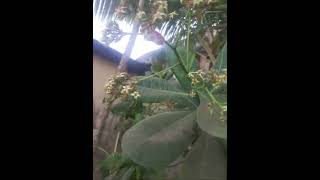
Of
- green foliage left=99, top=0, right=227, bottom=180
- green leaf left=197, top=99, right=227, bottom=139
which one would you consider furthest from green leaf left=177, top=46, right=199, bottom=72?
green leaf left=197, top=99, right=227, bottom=139

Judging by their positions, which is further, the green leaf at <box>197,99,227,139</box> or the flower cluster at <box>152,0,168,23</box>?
the flower cluster at <box>152,0,168,23</box>

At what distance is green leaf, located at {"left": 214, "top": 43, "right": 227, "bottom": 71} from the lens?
899 millimetres

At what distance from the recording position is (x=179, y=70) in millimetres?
947

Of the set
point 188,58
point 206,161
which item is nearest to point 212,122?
point 206,161

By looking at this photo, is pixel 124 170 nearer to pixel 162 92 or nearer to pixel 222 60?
pixel 162 92

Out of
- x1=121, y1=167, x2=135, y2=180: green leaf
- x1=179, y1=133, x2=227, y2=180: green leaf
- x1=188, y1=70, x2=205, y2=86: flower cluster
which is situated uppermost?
x1=188, y1=70, x2=205, y2=86: flower cluster

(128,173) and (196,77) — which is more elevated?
(196,77)

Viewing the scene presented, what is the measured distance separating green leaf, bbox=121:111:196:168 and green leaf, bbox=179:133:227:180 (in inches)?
1.0

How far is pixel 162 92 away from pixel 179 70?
0.07 m

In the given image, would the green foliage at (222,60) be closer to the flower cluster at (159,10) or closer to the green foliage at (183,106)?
the green foliage at (183,106)

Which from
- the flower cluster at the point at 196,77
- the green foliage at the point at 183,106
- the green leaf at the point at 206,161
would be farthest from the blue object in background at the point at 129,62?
the green leaf at the point at 206,161

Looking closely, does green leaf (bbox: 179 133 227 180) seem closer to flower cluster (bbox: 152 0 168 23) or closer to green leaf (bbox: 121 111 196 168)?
green leaf (bbox: 121 111 196 168)
